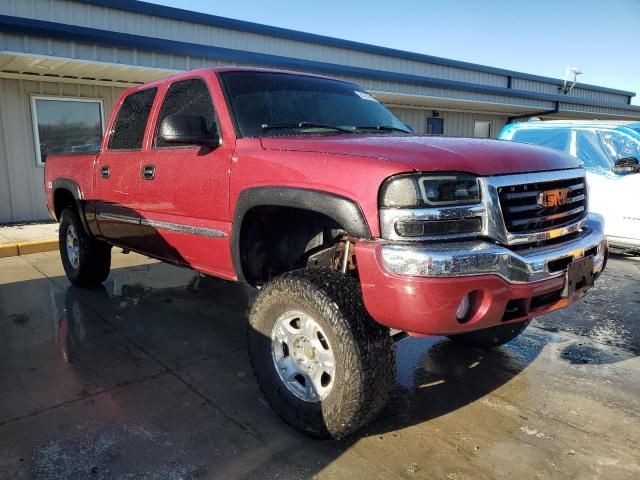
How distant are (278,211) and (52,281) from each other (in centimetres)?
413

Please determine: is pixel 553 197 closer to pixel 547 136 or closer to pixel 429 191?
pixel 429 191

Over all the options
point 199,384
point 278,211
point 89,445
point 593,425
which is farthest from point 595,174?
point 89,445

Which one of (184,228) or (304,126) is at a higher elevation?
(304,126)

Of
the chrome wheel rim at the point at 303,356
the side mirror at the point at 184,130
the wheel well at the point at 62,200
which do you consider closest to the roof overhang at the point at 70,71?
the wheel well at the point at 62,200

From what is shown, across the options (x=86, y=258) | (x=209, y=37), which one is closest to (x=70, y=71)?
(x=209, y=37)

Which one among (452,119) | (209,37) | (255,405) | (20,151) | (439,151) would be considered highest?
(209,37)

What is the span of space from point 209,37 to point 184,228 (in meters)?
9.83

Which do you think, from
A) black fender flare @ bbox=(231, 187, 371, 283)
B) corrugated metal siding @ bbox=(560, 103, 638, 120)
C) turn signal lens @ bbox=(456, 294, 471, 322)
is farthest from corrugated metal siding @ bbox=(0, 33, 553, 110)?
corrugated metal siding @ bbox=(560, 103, 638, 120)

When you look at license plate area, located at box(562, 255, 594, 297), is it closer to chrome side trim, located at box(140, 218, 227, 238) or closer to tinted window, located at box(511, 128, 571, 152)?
chrome side trim, located at box(140, 218, 227, 238)

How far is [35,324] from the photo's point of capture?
4473 millimetres

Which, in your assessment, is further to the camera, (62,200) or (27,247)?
(27,247)

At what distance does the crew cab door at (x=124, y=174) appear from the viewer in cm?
417

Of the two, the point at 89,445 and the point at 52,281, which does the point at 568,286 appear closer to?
the point at 89,445

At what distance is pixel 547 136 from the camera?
775 cm
